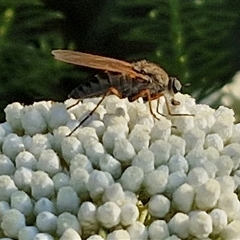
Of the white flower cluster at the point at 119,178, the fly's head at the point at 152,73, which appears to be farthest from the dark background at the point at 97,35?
the white flower cluster at the point at 119,178

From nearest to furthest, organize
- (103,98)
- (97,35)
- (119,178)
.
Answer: (119,178), (103,98), (97,35)

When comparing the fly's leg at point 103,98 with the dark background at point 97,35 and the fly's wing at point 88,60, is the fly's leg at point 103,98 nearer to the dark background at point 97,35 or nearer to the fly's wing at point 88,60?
the fly's wing at point 88,60

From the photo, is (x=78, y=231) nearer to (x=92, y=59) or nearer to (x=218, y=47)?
(x=92, y=59)

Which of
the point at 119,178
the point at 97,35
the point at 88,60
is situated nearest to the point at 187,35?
the point at 97,35

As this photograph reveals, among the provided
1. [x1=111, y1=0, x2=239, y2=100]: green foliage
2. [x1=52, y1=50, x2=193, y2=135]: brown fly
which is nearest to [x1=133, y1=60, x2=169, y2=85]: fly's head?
[x1=52, y1=50, x2=193, y2=135]: brown fly

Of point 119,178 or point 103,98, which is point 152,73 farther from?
point 119,178

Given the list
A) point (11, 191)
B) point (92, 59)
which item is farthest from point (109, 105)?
point (11, 191)
